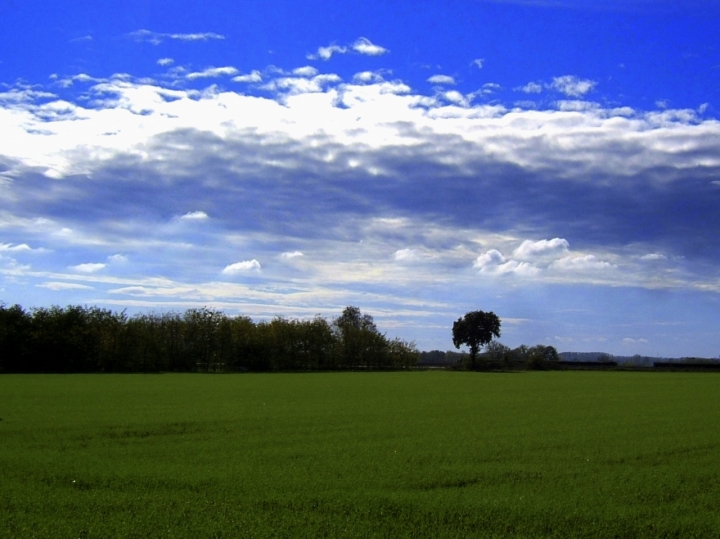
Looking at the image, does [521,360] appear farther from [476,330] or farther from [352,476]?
[352,476]

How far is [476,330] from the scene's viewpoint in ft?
467

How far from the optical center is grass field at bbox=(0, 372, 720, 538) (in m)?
10.1

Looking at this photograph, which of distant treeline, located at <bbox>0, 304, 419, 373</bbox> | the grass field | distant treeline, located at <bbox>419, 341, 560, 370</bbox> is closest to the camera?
the grass field

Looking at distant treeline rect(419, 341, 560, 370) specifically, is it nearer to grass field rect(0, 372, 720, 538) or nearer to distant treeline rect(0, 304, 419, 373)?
distant treeline rect(0, 304, 419, 373)

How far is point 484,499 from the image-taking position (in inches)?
458

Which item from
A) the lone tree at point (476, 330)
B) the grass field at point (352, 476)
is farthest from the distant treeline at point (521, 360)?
the grass field at point (352, 476)

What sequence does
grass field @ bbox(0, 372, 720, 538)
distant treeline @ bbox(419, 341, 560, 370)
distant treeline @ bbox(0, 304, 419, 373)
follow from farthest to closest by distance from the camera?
distant treeline @ bbox(419, 341, 560, 370) → distant treeline @ bbox(0, 304, 419, 373) → grass field @ bbox(0, 372, 720, 538)

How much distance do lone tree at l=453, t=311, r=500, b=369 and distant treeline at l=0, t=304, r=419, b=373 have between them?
1762cm

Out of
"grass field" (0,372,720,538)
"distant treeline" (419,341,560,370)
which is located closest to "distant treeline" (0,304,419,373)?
"distant treeline" (419,341,560,370)

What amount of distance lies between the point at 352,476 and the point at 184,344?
93190 millimetres

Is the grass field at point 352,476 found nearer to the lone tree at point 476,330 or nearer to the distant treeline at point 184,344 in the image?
the distant treeline at point 184,344

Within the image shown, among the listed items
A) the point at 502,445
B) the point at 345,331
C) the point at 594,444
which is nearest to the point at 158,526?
the point at 502,445

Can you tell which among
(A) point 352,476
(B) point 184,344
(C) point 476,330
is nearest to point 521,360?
(C) point 476,330

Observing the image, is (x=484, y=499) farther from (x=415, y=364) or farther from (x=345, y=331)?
(x=415, y=364)
